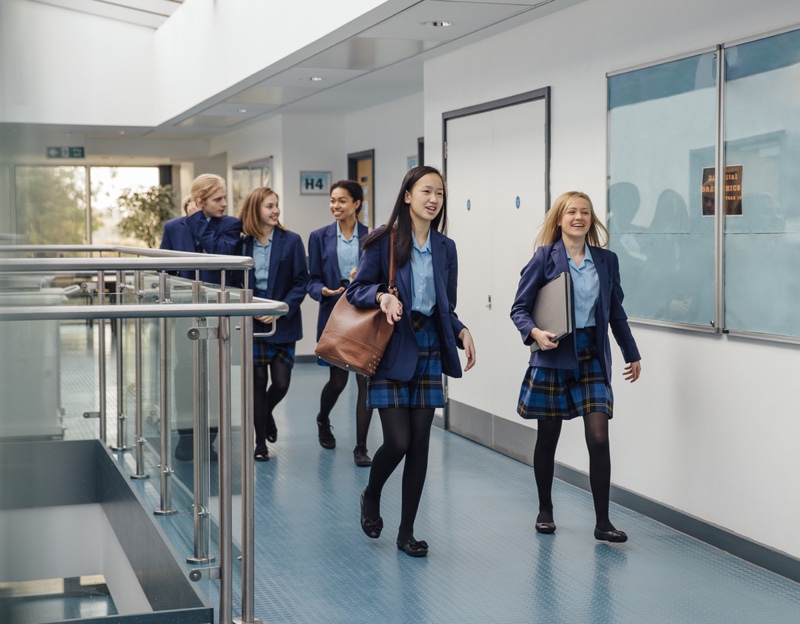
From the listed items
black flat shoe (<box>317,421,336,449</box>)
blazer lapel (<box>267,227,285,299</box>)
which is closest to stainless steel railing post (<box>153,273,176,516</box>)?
blazer lapel (<box>267,227,285,299</box>)

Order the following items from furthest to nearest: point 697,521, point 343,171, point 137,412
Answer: point 343,171 < point 137,412 < point 697,521

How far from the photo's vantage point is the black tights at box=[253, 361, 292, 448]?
6480 millimetres

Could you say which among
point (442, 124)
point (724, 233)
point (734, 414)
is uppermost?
point (442, 124)

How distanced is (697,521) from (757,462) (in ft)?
1.89

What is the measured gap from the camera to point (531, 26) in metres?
6.35

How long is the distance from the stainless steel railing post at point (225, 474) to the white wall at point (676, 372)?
232cm

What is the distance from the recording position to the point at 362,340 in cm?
427

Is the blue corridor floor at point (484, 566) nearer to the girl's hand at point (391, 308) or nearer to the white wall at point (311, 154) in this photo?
the girl's hand at point (391, 308)

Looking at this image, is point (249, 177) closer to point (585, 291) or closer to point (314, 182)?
point (314, 182)

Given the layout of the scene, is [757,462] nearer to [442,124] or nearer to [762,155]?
[762,155]

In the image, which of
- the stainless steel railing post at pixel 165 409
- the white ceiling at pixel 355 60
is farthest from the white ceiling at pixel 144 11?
the stainless steel railing post at pixel 165 409

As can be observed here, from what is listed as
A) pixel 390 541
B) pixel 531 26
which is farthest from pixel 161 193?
pixel 390 541

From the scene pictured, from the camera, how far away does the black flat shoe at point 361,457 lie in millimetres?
6484

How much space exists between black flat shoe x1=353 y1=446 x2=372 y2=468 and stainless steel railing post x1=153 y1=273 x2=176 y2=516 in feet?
7.30
